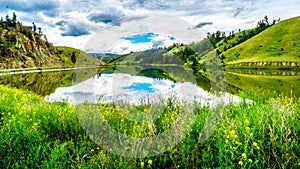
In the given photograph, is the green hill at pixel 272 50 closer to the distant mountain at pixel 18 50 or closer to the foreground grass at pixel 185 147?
the distant mountain at pixel 18 50

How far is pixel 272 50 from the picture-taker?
12706 centimetres

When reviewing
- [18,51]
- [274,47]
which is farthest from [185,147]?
[274,47]

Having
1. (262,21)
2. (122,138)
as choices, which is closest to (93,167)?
(122,138)

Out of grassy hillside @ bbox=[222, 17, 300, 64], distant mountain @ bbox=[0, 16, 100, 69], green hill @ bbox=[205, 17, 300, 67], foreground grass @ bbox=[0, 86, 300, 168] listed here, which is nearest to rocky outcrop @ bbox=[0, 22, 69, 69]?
distant mountain @ bbox=[0, 16, 100, 69]

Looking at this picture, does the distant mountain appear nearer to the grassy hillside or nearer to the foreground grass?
the grassy hillside

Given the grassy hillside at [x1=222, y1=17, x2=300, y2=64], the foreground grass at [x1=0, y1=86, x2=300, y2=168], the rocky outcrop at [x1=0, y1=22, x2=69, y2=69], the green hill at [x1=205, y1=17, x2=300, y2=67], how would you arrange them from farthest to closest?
1. the grassy hillside at [x1=222, y1=17, x2=300, y2=64]
2. the rocky outcrop at [x1=0, y1=22, x2=69, y2=69]
3. the green hill at [x1=205, y1=17, x2=300, y2=67]
4. the foreground grass at [x1=0, y1=86, x2=300, y2=168]

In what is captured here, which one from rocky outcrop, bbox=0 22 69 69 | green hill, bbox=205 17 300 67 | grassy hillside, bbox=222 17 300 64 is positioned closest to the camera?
green hill, bbox=205 17 300 67

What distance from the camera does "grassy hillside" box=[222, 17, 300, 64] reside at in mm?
116637

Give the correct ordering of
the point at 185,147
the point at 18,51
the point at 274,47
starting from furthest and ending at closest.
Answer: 1. the point at 274,47
2. the point at 18,51
3. the point at 185,147

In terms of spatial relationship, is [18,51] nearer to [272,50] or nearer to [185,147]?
[272,50]

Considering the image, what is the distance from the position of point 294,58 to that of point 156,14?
11343 centimetres

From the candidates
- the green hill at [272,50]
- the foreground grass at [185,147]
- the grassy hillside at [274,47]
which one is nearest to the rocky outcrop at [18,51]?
the green hill at [272,50]

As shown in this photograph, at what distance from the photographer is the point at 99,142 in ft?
21.7

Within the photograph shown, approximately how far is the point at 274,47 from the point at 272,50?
366cm
